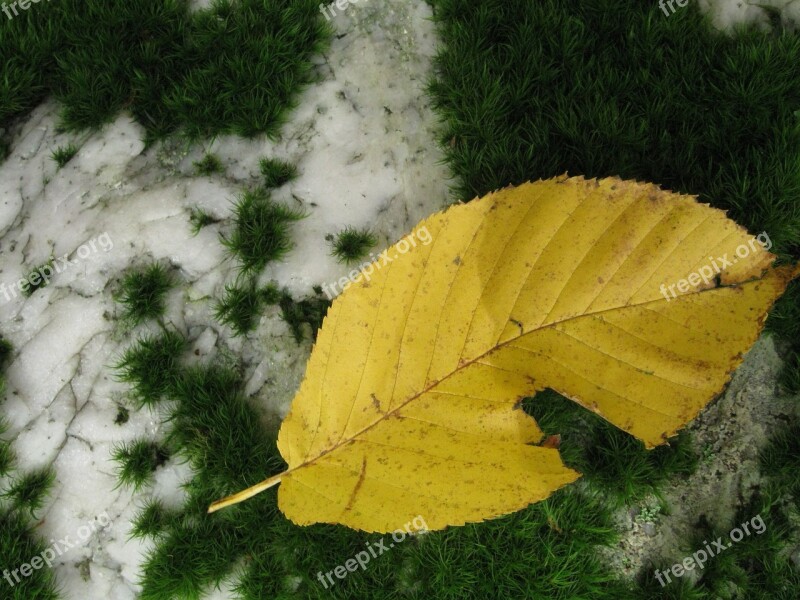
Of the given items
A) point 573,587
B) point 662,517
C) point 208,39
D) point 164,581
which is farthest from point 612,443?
point 208,39

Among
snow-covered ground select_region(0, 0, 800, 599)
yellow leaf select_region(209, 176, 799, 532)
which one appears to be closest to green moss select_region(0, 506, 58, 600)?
snow-covered ground select_region(0, 0, 800, 599)

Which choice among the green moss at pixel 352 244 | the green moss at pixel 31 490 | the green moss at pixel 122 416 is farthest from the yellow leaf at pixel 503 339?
the green moss at pixel 31 490

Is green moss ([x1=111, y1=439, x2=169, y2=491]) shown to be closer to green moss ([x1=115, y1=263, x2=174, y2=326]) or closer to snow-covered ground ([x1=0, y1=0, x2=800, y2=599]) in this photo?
snow-covered ground ([x1=0, y1=0, x2=800, y2=599])

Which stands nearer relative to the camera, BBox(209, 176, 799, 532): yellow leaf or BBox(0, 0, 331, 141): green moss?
BBox(209, 176, 799, 532): yellow leaf

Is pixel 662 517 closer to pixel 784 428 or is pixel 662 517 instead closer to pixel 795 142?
pixel 784 428

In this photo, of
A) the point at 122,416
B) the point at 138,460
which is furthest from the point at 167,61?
the point at 138,460
